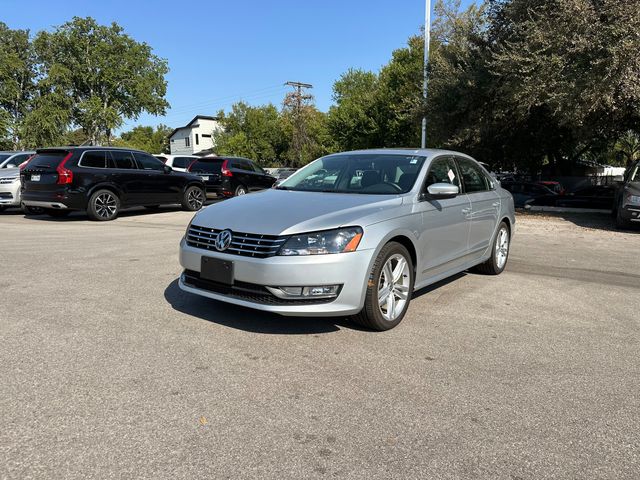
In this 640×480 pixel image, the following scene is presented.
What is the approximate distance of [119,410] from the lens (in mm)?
2879

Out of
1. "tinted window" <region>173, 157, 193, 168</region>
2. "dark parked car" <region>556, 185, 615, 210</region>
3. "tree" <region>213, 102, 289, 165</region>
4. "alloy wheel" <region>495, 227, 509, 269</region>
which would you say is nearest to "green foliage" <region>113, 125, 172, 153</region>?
"tree" <region>213, 102, 289, 165</region>

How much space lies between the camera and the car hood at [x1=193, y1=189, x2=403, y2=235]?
13.0 feet

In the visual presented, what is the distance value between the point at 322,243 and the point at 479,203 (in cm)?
279

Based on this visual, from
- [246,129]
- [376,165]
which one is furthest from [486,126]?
[246,129]

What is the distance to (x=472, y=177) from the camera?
20.0ft

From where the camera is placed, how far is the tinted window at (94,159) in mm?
11393

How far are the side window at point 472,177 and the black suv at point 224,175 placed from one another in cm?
1095

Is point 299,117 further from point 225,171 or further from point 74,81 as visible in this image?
point 225,171

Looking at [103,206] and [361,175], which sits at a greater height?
[361,175]

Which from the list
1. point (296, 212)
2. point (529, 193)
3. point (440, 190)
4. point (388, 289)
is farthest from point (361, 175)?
point (529, 193)

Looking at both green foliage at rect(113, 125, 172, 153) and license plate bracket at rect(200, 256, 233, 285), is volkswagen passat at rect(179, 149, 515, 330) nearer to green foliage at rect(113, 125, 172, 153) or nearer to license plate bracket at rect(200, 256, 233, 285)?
license plate bracket at rect(200, 256, 233, 285)

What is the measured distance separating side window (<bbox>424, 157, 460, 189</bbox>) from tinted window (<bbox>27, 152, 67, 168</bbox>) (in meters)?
9.12

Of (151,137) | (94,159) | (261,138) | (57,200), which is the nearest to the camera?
(57,200)

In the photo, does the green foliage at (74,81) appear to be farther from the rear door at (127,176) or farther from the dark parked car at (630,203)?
the dark parked car at (630,203)
